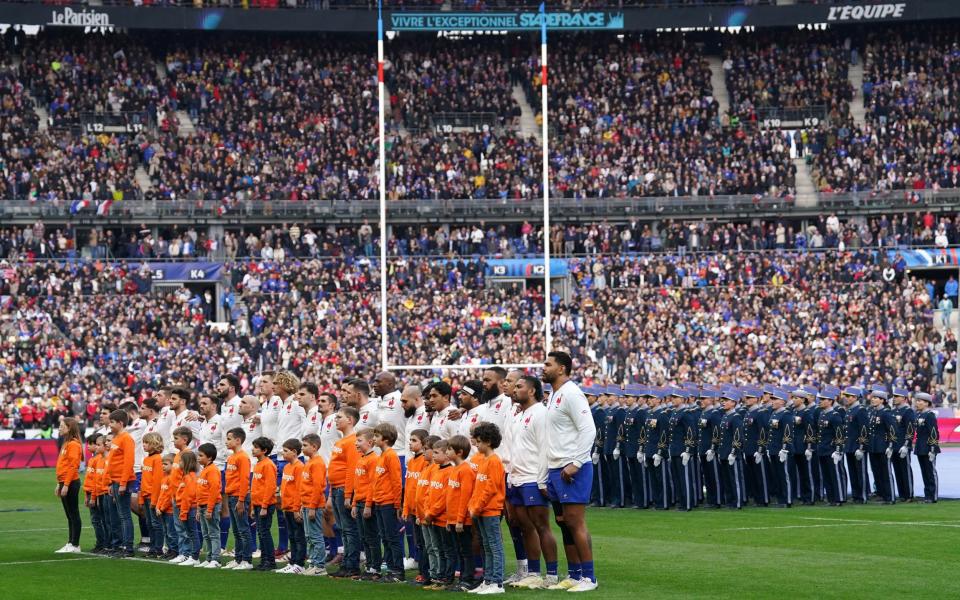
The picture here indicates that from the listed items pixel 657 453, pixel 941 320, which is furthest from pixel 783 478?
pixel 941 320

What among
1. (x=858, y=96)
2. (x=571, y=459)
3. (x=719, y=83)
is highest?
(x=719, y=83)

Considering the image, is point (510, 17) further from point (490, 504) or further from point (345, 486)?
point (490, 504)

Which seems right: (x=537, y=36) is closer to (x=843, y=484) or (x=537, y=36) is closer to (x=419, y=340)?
(x=419, y=340)

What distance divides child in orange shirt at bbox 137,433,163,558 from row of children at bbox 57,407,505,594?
1 centimetres

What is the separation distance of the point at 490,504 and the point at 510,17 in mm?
36576

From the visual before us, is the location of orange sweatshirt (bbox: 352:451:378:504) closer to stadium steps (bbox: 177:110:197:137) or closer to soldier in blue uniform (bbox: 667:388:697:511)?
soldier in blue uniform (bbox: 667:388:697:511)

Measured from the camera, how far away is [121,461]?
16.4 m

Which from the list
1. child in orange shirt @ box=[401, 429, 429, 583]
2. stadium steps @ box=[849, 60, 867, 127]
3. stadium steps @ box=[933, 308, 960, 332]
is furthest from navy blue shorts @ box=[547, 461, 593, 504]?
stadium steps @ box=[849, 60, 867, 127]

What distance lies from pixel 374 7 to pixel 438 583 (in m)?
37.8

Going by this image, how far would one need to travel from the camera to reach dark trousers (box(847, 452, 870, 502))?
68.2 ft

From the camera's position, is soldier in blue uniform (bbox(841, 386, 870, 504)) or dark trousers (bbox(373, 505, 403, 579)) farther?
soldier in blue uniform (bbox(841, 386, 870, 504))

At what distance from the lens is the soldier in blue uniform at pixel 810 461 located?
20.6 m

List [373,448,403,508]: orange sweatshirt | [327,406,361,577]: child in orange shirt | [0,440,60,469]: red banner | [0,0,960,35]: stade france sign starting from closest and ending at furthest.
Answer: [373,448,403,508]: orange sweatshirt → [327,406,361,577]: child in orange shirt → [0,440,60,469]: red banner → [0,0,960,35]: stade france sign

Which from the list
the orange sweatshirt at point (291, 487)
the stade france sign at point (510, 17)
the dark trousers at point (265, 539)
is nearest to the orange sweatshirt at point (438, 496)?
the orange sweatshirt at point (291, 487)
